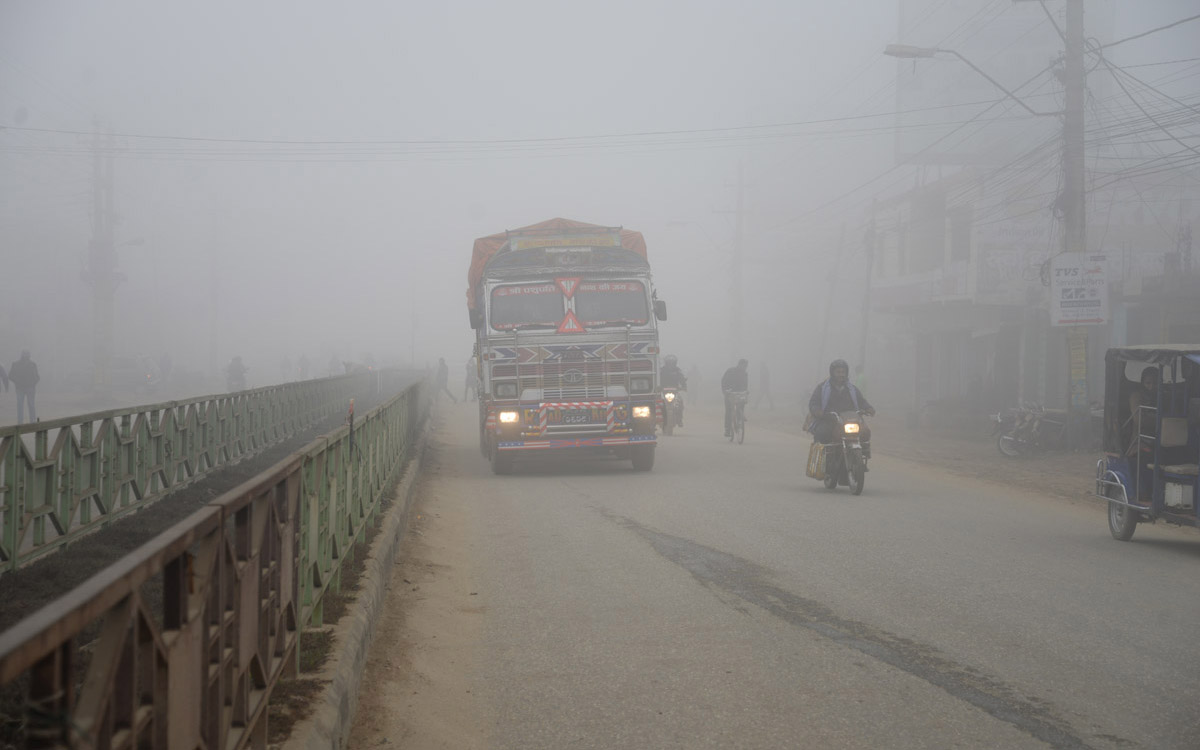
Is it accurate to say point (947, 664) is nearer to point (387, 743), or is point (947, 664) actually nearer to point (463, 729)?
point (463, 729)

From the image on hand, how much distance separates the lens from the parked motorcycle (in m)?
13.6

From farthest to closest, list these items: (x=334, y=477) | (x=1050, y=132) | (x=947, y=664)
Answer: (x=1050, y=132)
(x=334, y=477)
(x=947, y=664)

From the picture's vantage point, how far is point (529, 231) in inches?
682

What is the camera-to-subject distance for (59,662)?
199 cm

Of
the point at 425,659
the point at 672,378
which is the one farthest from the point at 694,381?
the point at 425,659

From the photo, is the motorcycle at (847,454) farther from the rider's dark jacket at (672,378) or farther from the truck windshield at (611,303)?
the rider's dark jacket at (672,378)

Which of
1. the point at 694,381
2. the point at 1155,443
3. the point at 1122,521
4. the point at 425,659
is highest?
the point at 694,381

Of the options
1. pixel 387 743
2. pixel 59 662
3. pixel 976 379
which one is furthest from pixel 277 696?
pixel 976 379

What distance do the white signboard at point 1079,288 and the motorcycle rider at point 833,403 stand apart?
19.3ft

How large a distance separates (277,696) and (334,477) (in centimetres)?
197

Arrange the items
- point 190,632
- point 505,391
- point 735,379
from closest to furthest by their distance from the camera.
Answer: point 190,632
point 505,391
point 735,379

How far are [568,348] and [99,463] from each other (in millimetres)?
7700

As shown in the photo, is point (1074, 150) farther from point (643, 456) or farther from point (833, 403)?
point (643, 456)

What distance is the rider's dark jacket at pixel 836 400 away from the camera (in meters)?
14.1
